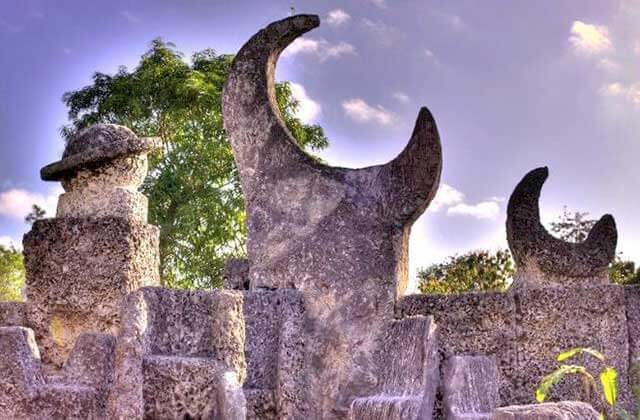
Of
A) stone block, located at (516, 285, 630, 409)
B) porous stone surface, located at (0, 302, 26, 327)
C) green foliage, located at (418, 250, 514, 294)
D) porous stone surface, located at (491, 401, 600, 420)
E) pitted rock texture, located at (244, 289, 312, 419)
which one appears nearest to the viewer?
porous stone surface, located at (491, 401, 600, 420)

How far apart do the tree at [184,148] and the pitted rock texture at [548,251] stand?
43.6 ft

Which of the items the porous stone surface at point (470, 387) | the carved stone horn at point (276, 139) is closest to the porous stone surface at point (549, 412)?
the porous stone surface at point (470, 387)

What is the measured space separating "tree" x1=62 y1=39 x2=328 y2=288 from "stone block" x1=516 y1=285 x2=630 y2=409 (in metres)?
13.9

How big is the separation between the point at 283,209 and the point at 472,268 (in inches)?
326

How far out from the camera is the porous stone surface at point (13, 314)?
7.39 m

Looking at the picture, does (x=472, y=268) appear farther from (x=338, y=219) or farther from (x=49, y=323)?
(x=49, y=323)

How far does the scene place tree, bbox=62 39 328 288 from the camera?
72.2 ft

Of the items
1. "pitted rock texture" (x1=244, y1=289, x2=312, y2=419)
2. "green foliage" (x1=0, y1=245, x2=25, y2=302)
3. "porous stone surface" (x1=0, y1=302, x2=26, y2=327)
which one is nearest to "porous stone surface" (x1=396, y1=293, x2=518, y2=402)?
"pitted rock texture" (x1=244, y1=289, x2=312, y2=419)

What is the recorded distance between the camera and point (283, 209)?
9.22 metres

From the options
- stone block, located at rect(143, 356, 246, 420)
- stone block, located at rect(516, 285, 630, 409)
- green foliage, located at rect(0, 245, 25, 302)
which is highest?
green foliage, located at rect(0, 245, 25, 302)

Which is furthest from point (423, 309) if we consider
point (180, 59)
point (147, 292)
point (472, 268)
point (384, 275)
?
point (180, 59)

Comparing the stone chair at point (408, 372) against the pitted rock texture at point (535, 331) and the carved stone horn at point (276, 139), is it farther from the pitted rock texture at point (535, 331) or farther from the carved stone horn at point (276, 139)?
the carved stone horn at point (276, 139)

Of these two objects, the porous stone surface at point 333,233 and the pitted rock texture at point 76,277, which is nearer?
the pitted rock texture at point 76,277

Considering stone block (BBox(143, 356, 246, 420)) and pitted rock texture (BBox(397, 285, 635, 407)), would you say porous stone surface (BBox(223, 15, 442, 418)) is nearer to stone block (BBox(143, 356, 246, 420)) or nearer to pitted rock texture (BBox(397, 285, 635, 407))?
pitted rock texture (BBox(397, 285, 635, 407))
